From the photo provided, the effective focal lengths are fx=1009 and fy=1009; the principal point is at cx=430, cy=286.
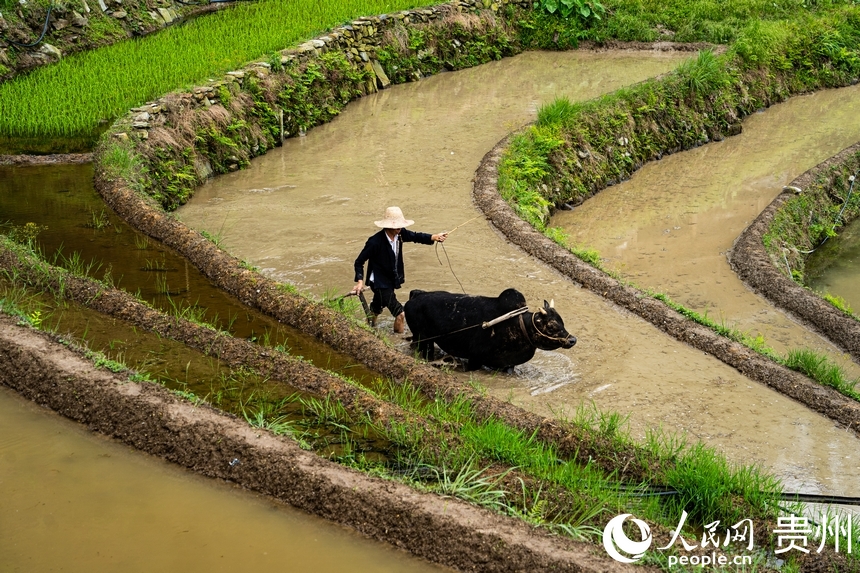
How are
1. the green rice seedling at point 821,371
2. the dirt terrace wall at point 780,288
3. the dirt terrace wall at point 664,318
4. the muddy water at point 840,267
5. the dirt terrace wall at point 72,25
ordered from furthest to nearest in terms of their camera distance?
the dirt terrace wall at point 72,25 → the muddy water at point 840,267 → the dirt terrace wall at point 780,288 → the green rice seedling at point 821,371 → the dirt terrace wall at point 664,318

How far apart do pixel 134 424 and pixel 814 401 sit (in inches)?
172

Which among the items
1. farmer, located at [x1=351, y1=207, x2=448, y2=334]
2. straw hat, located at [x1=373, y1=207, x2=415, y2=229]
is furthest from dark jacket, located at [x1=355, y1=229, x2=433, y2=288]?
straw hat, located at [x1=373, y1=207, x2=415, y2=229]

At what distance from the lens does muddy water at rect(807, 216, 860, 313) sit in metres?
10.5

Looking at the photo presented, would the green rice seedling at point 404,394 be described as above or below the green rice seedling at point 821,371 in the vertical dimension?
above

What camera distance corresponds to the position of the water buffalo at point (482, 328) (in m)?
6.61

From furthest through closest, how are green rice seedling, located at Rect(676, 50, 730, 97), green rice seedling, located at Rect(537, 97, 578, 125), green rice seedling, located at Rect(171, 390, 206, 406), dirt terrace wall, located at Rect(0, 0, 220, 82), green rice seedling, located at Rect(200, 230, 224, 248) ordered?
green rice seedling, located at Rect(676, 50, 730, 97), dirt terrace wall, located at Rect(0, 0, 220, 82), green rice seedling, located at Rect(537, 97, 578, 125), green rice seedling, located at Rect(200, 230, 224, 248), green rice seedling, located at Rect(171, 390, 206, 406)

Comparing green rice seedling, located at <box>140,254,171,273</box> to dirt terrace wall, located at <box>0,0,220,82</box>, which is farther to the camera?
dirt terrace wall, located at <box>0,0,220,82</box>

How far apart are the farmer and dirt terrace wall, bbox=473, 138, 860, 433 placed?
75.4 inches

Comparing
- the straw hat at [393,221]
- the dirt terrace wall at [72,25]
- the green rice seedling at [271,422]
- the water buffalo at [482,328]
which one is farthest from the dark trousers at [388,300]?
the dirt terrace wall at [72,25]

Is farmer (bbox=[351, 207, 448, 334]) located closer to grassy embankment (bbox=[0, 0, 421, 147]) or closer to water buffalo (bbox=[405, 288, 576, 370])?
water buffalo (bbox=[405, 288, 576, 370])

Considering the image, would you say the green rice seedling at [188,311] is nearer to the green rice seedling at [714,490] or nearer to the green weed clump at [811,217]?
the green rice seedling at [714,490]

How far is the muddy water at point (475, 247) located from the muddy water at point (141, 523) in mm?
2014

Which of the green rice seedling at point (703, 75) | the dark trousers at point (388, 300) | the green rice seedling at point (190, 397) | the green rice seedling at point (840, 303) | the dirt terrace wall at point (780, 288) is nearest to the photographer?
the green rice seedling at point (190, 397)

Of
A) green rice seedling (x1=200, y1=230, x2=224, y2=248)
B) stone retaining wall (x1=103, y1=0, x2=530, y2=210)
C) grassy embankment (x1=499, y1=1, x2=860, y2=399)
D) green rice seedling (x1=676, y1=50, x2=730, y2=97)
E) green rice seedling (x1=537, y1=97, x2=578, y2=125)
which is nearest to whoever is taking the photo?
green rice seedling (x1=200, y1=230, x2=224, y2=248)
